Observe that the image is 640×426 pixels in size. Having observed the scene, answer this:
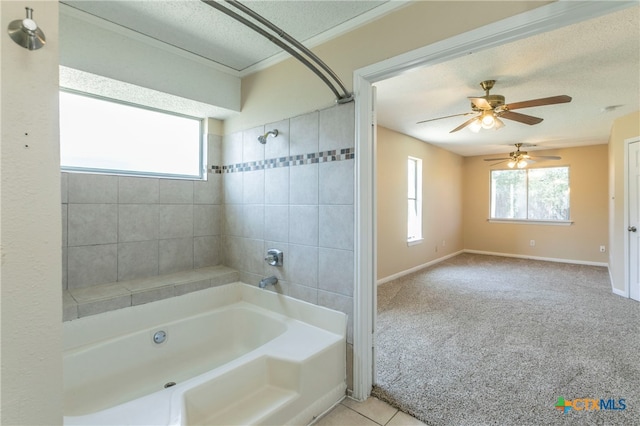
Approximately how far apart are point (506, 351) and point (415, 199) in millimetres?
3345

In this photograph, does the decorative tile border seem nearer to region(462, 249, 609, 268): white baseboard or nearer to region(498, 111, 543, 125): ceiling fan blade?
region(498, 111, 543, 125): ceiling fan blade

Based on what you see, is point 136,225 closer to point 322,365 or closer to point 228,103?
point 228,103

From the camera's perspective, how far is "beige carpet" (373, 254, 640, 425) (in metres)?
1.80

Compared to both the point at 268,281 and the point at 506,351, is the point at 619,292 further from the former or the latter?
the point at 268,281

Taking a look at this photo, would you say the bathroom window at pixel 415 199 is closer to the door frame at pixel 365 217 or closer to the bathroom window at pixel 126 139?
the door frame at pixel 365 217

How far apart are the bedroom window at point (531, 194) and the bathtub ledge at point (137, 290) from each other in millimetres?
6676

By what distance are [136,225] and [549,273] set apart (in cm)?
629

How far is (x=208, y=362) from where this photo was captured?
7.52 ft

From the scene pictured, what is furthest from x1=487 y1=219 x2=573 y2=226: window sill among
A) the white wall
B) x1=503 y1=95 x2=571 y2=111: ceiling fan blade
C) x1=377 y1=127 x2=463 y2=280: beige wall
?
the white wall

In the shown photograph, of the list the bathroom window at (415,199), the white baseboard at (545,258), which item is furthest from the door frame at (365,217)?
the white baseboard at (545,258)

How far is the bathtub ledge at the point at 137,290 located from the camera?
1.84 meters

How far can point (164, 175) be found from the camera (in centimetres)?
261

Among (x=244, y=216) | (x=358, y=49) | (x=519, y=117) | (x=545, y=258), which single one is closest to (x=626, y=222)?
(x=519, y=117)

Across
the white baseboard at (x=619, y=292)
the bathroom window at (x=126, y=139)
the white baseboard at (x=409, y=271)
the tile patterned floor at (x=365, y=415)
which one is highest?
the bathroom window at (x=126, y=139)
